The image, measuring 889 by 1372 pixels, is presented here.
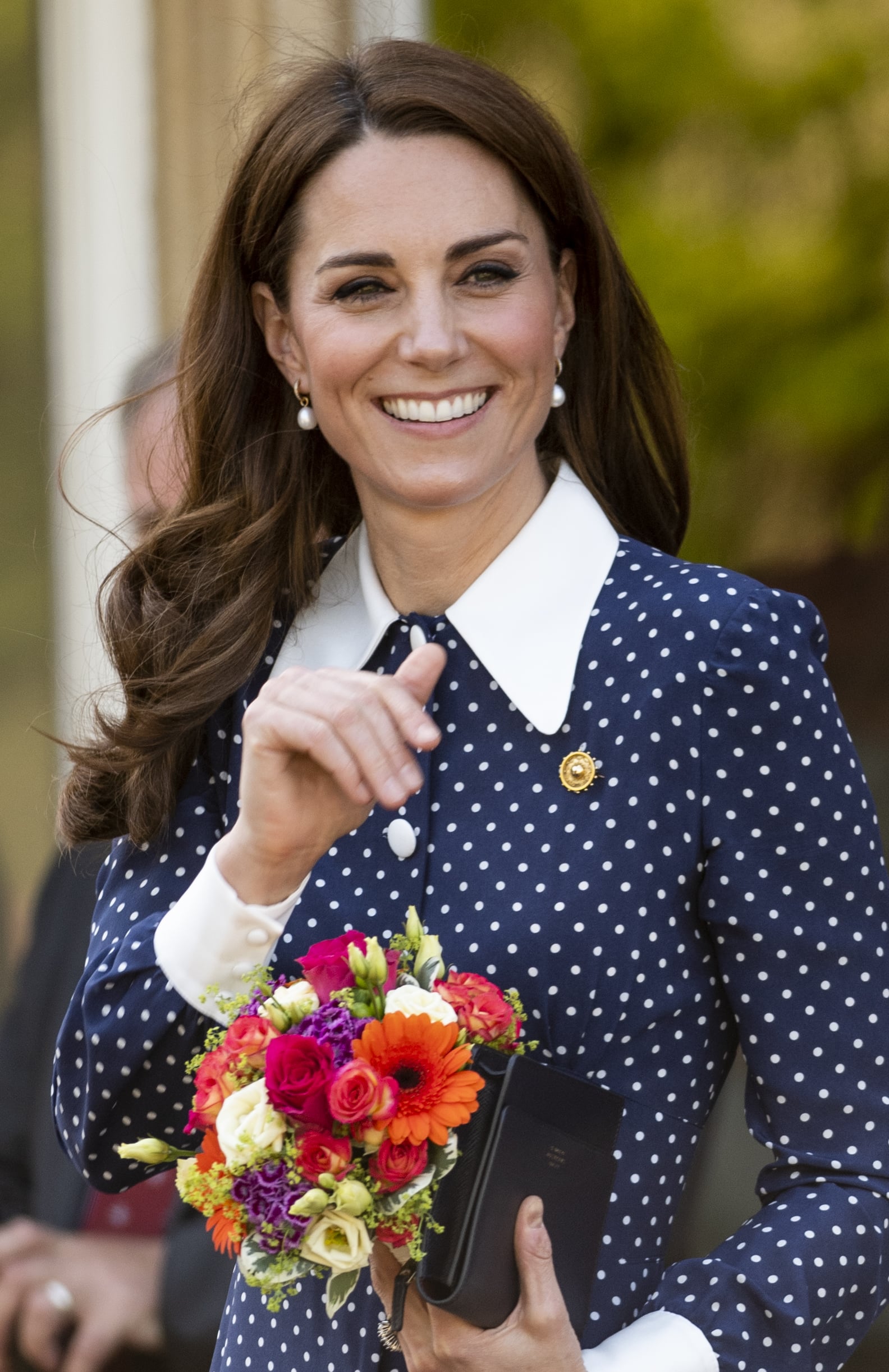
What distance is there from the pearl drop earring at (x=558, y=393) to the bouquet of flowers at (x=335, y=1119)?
0.74m

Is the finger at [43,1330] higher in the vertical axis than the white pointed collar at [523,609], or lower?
lower

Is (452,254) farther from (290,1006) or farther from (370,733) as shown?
(290,1006)

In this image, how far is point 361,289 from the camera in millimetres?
1708

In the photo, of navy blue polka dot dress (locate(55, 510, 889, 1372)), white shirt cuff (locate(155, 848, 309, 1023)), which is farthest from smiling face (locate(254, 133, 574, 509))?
white shirt cuff (locate(155, 848, 309, 1023))

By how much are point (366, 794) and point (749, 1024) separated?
1.44ft

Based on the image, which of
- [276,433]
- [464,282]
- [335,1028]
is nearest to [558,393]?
[464,282]

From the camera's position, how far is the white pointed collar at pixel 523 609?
1670 millimetres

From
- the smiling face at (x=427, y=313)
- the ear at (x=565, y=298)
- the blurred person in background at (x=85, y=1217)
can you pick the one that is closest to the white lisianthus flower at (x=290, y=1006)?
the smiling face at (x=427, y=313)

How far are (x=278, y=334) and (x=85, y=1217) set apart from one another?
1.80 metres

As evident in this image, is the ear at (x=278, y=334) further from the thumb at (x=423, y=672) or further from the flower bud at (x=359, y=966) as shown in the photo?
the flower bud at (x=359, y=966)

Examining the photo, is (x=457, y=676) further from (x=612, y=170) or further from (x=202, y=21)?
(x=202, y=21)

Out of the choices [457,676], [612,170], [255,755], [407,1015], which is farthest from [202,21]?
[407,1015]

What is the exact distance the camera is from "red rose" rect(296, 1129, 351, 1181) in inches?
50.2

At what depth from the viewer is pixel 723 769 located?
60.4 inches
